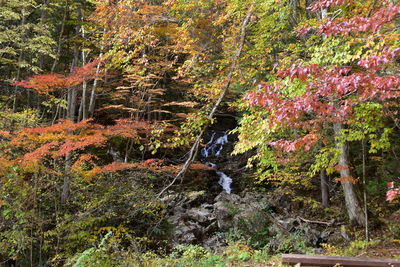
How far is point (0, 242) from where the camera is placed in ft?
21.4

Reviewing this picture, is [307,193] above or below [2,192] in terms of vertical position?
below

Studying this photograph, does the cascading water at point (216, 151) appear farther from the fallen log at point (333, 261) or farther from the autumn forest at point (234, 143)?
the fallen log at point (333, 261)

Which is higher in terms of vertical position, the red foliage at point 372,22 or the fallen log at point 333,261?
the red foliage at point 372,22

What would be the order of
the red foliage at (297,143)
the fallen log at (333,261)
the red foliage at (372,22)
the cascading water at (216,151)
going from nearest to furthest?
1. the red foliage at (372,22)
2. the fallen log at (333,261)
3. the red foliage at (297,143)
4. the cascading water at (216,151)

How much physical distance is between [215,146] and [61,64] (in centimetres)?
1002

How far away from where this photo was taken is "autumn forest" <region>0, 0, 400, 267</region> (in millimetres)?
4938

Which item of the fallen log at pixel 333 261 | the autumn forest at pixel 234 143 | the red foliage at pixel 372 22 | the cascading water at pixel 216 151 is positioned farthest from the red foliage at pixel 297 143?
the cascading water at pixel 216 151

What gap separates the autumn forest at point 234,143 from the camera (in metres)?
4.94

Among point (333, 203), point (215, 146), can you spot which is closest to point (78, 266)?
point (333, 203)

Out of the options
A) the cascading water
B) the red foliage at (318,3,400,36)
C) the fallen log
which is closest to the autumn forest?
the red foliage at (318,3,400,36)

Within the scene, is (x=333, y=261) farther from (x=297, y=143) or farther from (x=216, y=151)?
(x=216, y=151)

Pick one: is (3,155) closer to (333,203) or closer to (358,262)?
(358,262)

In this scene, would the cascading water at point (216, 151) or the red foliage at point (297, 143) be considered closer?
the red foliage at point (297, 143)

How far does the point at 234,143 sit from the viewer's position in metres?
9.65
